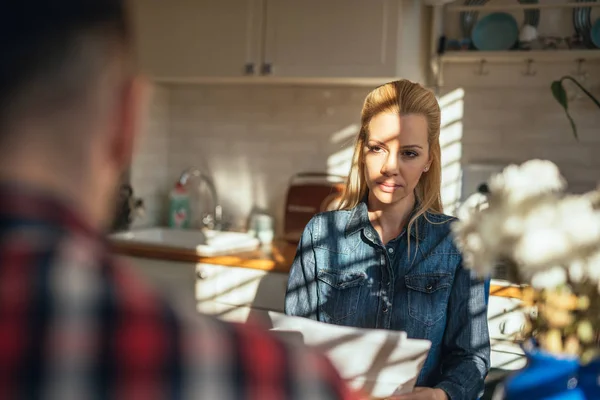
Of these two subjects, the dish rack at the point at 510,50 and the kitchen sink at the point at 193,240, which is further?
the kitchen sink at the point at 193,240

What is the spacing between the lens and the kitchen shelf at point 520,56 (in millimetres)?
3039

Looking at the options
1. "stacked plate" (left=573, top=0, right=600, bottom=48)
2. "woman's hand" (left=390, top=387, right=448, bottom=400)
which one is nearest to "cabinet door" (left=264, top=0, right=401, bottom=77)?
"stacked plate" (left=573, top=0, right=600, bottom=48)

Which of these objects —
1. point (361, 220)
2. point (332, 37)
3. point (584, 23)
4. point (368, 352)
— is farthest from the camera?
point (332, 37)

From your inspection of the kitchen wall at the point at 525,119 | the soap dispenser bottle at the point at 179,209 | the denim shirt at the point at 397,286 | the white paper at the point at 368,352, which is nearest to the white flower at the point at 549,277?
the white paper at the point at 368,352

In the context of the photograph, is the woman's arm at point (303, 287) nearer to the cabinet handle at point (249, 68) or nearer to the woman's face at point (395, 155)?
the woman's face at point (395, 155)

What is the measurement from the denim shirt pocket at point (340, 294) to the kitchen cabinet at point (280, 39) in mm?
1484

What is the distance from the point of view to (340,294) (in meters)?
1.82

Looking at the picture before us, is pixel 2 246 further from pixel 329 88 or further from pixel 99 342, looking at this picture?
pixel 329 88

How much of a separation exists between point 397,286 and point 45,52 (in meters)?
1.42

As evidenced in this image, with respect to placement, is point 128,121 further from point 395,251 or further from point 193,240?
point 193,240

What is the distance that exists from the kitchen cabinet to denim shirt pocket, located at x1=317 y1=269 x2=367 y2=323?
4.87ft

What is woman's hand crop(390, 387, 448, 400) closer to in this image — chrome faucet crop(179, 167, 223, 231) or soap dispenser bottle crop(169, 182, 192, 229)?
chrome faucet crop(179, 167, 223, 231)

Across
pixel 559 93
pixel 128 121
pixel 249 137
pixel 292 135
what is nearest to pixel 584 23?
pixel 559 93

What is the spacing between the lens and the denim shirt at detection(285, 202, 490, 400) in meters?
1.71
